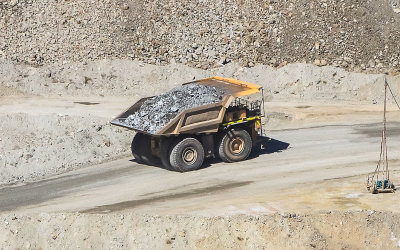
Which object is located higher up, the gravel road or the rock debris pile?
the rock debris pile

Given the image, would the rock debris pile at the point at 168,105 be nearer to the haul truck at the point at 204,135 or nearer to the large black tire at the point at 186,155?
the haul truck at the point at 204,135

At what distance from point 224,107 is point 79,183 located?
5.27 m

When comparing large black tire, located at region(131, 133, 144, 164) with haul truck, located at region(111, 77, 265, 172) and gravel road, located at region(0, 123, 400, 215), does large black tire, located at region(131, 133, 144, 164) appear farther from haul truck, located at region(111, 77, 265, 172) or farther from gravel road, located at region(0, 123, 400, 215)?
gravel road, located at region(0, 123, 400, 215)

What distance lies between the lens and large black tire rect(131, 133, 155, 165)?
2359 cm

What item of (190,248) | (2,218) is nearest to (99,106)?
(2,218)

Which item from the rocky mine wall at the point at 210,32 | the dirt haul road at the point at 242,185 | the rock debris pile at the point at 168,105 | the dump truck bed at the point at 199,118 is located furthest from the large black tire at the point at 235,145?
the rocky mine wall at the point at 210,32

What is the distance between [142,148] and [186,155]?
1.81m

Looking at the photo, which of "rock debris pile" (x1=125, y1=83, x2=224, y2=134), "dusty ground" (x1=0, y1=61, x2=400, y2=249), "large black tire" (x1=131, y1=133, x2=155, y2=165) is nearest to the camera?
"dusty ground" (x1=0, y1=61, x2=400, y2=249)

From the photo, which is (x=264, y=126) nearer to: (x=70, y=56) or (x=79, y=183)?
(x=79, y=183)

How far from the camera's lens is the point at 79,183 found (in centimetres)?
2244

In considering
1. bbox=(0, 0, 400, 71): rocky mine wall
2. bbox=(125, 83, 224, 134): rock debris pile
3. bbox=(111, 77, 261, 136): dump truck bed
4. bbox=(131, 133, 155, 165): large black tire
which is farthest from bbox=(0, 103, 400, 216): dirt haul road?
bbox=(0, 0, 400, 71): rocky mine wall

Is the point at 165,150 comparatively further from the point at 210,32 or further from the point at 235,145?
the point at 210,32

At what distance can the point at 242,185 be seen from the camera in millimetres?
21547

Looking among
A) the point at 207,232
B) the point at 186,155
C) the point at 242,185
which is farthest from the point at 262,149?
the point at 207,232
